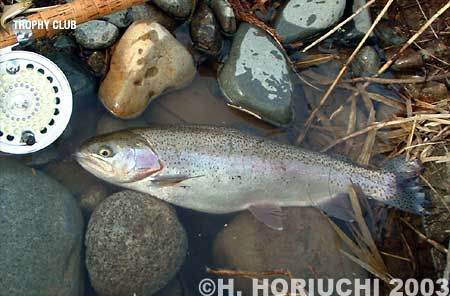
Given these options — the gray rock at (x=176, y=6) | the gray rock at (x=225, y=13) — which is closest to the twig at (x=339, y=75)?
the gray rock at (x=225, y=13)

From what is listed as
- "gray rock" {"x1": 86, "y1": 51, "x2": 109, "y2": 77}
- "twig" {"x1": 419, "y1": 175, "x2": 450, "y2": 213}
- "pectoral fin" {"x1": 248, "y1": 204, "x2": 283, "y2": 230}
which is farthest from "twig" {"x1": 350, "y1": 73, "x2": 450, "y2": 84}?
"gray rock" {"x1": 86, "y1": 51, "x2": 109, "y2": 77}

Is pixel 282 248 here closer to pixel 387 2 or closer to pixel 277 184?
pixel 277 184

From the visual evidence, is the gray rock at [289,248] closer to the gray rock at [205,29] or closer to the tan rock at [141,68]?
the tan rock at [141,68]

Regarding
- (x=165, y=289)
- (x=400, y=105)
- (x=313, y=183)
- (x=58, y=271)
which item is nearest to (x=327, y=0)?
(x=400, y=105)

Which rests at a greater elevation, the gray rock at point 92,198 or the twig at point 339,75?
the twig at point 339,75

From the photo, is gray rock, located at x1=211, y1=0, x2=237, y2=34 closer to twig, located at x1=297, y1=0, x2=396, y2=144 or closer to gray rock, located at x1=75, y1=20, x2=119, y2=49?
gray rock, located at x1=75, y1=20, x2=119, y2=49

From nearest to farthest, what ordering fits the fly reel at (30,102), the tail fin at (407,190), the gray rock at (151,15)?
1. the fly reel at (30,102)
2. the tail fin at (407,190)
3. the gray rock at (151,15)
